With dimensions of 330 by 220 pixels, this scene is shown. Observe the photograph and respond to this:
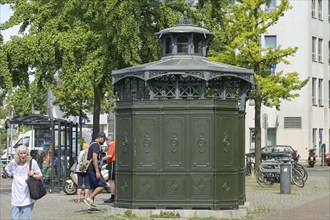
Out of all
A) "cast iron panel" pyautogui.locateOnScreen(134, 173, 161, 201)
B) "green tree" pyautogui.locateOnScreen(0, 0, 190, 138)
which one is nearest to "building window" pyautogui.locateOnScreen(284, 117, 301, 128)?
"green tree" pyautogui.locateOnScreen(0, 0, 190, 138)

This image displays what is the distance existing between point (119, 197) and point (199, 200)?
1.81m

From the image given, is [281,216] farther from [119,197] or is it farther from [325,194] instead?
A: [325,194]

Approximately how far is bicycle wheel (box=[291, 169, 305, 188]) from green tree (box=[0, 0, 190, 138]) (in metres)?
7.04

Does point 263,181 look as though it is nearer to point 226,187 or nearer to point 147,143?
point 226,187

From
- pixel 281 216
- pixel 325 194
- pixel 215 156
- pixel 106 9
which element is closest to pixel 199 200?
pixel 215 156

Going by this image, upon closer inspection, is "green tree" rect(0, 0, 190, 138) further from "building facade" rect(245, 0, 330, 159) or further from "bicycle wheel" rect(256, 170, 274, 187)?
"building facade" rect(245, 0, 330, 159)

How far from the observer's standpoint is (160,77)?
17953mm

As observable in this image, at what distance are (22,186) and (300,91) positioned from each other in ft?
174

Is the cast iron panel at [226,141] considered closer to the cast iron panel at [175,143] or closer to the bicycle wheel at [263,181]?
the cast iron panel at [175,143]

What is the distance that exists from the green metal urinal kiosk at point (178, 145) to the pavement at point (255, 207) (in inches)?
15.3

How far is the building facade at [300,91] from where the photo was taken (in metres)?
63.9

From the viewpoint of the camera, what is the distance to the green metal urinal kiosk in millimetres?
16938

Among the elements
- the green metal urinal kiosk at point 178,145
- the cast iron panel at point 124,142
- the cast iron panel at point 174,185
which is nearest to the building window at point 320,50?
the green metal urinal kiosk at point 178,145


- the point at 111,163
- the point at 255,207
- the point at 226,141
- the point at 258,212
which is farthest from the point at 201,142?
the point at 111,163
